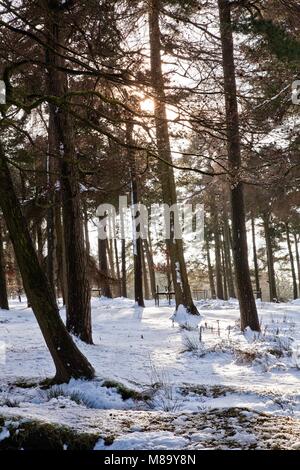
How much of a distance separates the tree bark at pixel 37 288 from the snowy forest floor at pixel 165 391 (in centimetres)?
24

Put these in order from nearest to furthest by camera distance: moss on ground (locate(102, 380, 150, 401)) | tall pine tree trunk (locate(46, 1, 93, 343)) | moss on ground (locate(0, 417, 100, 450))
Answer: moss on ground (locate(0, 417, 100, 450)) → moss on ground (locate(102, 380, 150, 401)) → tall pine tree trunk (locate(46, 1, 93, 343))

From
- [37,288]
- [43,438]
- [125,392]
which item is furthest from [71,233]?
[43,438]

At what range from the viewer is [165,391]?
572cm

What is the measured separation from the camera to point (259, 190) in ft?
79.1

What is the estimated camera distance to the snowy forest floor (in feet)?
12.0

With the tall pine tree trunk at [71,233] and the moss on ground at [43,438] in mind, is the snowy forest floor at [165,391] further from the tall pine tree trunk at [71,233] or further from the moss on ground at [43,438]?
the tall pine tree trunk at [71,233]

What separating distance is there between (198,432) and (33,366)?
15.2 ft

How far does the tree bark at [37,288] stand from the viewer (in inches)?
221

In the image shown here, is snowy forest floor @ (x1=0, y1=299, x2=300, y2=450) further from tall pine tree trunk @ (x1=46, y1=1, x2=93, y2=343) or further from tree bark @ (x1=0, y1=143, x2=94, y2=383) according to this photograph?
tall pine tree trunk @ (x1=46, y1=1, x2=93, y2=343)

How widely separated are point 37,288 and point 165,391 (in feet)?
6.58

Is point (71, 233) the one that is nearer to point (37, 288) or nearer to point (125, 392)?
point (37, 288)

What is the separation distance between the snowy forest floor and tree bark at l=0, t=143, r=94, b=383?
241 millimetres

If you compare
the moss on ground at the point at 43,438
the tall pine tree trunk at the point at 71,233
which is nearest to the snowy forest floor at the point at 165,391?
the moss on ground at the point at 43,438

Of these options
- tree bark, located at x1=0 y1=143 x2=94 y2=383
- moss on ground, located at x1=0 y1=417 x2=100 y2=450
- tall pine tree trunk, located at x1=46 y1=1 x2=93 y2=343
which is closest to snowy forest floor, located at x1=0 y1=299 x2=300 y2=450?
moss on ground, located at x1=0 y1=417 x2=100 y2=450
